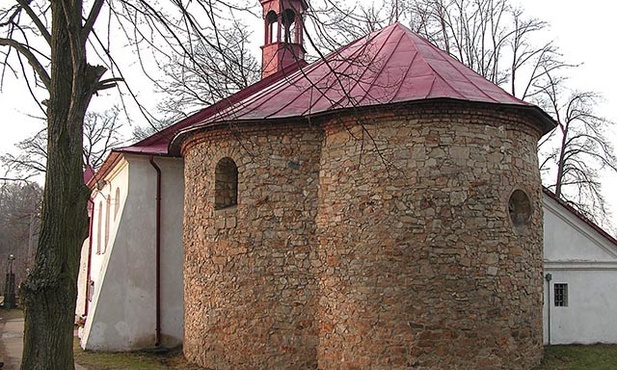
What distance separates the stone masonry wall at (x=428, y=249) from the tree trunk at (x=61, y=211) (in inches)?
149

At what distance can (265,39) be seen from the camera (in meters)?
15.3

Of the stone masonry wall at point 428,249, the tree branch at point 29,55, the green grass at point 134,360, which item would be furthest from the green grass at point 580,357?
the tree branch at point 29,55

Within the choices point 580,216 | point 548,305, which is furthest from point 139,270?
point 580,216

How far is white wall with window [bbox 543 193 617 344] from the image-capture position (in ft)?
39.2

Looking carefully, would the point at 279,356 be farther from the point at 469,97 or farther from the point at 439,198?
the point at 469,97

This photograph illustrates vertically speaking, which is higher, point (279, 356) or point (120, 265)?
point (120, 265)

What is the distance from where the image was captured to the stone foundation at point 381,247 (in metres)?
8.44

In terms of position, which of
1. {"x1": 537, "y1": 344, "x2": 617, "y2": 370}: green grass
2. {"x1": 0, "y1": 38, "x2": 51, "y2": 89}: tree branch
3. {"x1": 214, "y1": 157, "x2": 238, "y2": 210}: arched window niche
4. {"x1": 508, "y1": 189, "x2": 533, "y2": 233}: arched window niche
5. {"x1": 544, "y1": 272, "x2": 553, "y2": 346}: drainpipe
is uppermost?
{"x1": 0, "y1": 38, "x2": 51, "y2": 89}: tree branch

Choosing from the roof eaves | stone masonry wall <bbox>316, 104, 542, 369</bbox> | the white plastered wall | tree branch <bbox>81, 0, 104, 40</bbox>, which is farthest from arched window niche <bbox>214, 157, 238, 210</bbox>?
the roof eaves

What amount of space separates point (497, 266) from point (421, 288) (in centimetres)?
119

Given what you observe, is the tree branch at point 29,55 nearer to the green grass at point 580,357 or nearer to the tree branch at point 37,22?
the tree branch at point 37,22

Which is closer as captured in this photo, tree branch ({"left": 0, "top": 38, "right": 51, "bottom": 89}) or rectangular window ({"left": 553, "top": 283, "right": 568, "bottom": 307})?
tree branch ({"left": 0, "top": 38, "right": 51, "bottom": 89})

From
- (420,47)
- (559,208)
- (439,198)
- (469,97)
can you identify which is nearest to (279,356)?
(439,198)

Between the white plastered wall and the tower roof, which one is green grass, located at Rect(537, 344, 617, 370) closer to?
the tower roof
